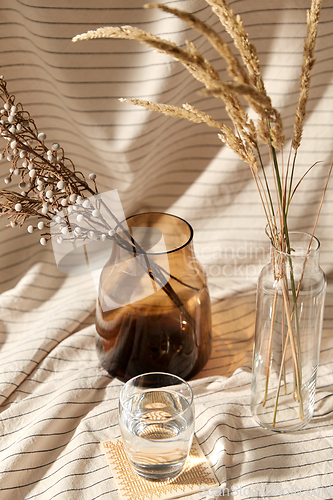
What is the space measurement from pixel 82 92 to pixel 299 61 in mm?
436

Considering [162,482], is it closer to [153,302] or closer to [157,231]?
[153,302]

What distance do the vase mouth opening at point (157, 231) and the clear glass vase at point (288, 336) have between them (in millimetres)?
173

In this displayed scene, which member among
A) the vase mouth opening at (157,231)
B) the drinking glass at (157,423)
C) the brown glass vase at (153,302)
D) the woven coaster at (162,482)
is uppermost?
the vase mouth opening at (157,231)

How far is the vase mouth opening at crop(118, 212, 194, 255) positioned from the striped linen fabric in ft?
0.82

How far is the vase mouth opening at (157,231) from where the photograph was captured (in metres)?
0.84

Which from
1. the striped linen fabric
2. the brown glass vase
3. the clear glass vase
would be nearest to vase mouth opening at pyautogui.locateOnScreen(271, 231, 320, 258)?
the clear glass vase

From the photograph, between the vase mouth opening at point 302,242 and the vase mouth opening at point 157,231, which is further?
the vase mouth opening at point 157,231

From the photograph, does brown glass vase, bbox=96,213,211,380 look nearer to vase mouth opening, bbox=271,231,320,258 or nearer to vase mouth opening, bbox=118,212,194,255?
vase mouth opening, bbox=118,212,194,255

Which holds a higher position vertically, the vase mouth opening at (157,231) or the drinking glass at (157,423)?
the vase mouth opening at (157,231)

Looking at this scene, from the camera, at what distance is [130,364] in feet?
2.73

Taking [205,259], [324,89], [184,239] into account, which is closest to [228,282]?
[205,259]

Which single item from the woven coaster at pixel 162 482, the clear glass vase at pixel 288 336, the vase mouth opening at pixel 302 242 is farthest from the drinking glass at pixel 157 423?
the vase mouth opening at pixel 302 242

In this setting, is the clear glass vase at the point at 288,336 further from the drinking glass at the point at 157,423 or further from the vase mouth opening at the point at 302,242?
the drinking glass at the point at 157,423

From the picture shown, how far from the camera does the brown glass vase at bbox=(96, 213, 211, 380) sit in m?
0.79
